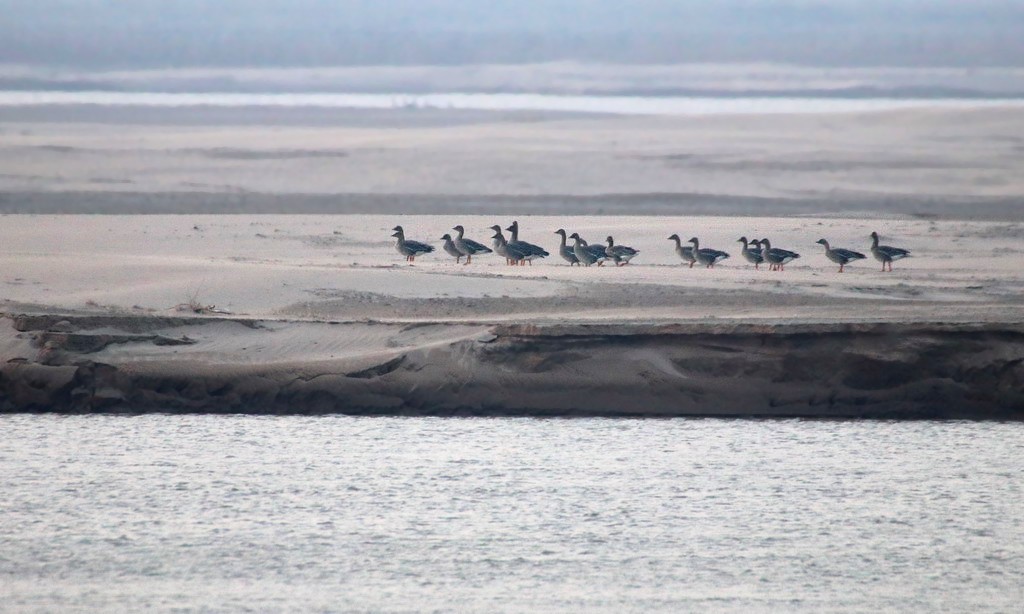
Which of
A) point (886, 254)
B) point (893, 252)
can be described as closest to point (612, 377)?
point (886, 254)

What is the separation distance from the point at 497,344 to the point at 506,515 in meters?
2.52

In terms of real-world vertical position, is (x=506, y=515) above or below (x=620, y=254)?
below

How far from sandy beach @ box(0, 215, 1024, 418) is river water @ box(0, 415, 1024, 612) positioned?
23cm

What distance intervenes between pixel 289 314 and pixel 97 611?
6602 mm

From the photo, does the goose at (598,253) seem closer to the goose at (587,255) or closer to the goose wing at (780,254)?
the goose at (587,255)

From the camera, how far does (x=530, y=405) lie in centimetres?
1256

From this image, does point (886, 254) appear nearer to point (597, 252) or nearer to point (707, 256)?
point (707, 256)

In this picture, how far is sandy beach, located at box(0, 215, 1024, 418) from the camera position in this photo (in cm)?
1252

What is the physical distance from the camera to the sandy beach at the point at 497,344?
41.1 feet

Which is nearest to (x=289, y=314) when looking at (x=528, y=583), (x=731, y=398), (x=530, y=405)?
(x=530, y=405)

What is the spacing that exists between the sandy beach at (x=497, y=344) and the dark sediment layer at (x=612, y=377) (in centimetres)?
1

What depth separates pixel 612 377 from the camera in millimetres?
12547

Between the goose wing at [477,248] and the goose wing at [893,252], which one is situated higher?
the goose wing at [893,252]

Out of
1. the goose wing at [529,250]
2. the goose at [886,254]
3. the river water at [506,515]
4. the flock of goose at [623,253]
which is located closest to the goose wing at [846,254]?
the flock of goose at [623,253]
